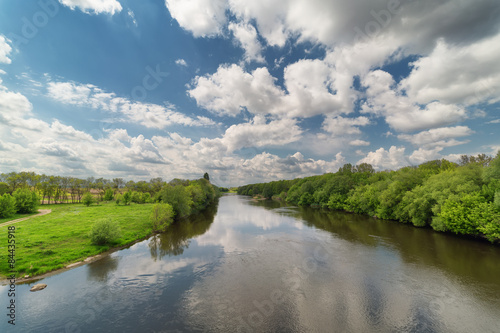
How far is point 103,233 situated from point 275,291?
909 inches

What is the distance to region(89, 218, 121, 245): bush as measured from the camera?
26125mm

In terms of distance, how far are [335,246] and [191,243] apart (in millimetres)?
20400

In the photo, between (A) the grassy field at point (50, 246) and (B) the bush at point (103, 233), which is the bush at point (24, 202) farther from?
(B) the bush at point (103, 233)

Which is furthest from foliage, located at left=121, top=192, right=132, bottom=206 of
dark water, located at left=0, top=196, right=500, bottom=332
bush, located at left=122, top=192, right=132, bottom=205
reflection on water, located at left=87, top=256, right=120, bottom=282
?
reflection on water, located at left=87, top=256, right=120, bottom=282

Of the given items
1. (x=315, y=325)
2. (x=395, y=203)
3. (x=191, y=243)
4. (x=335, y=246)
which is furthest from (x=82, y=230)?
(x=395, y=203)

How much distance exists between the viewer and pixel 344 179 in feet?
238

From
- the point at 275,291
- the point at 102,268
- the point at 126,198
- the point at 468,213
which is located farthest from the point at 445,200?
the point at 126,198

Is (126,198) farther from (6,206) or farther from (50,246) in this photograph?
(50,246)

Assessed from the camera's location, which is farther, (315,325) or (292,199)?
(292,199)

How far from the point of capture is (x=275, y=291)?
53.1ft

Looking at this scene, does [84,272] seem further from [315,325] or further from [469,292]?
Answer: [469,292]

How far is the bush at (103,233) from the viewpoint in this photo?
2612 centimetres

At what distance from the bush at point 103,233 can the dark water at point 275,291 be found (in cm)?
305

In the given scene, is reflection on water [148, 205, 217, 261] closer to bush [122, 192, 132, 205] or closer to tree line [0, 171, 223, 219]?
tree line [0, 171, 223, 219]
